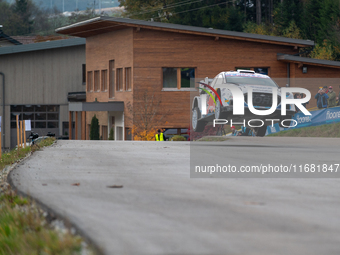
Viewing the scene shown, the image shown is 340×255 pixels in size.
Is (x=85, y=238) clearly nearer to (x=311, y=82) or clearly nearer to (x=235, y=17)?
(x=311, y=82)

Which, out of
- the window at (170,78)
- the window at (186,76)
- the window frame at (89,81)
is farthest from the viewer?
the window frame at (89,81)

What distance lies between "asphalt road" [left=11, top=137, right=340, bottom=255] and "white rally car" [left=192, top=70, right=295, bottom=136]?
27.7 feet

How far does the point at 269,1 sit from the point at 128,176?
193 ft

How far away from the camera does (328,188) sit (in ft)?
Result: 29.0

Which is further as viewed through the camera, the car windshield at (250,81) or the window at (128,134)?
the window at (128,134)

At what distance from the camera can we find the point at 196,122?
22000 mm

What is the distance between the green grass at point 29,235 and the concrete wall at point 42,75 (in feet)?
137

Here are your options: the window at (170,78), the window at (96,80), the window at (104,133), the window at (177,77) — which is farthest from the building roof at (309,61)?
the window at (96,80)

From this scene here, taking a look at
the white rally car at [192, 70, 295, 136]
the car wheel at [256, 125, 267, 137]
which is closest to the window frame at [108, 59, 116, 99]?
the white rally car at [192, 70, 295, 136]

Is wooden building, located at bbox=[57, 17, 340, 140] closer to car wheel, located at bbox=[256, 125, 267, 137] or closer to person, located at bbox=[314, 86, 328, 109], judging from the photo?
person, located at bbox=[314, 86, 328, 109]

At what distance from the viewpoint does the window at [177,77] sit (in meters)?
33.9

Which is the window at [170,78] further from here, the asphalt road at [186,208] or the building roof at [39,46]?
the asphalt road at [186,208]

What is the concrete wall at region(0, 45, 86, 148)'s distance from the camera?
156ft

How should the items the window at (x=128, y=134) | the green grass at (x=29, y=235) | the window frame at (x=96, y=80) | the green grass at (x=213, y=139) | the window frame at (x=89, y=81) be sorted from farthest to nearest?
the window frame at (x=89, y=81), the window frame at (x=96, y=80), the window at (x=128, y=134), the green grass at (x=213, y=139), the green grass at (x=29, y=235)
